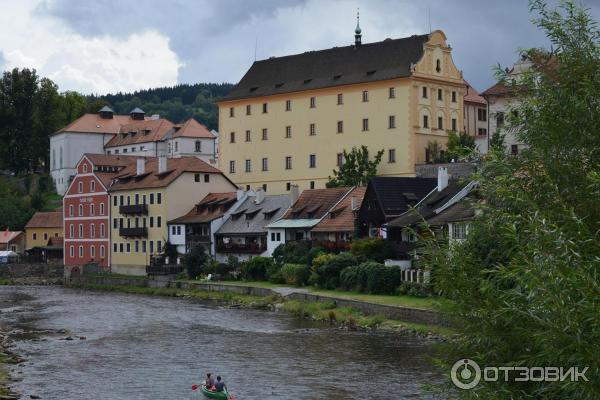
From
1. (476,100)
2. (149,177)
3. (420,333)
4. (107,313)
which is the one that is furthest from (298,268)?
(476,100)

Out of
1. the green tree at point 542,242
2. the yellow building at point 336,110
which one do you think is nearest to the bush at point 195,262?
the yellow building at point 336,110

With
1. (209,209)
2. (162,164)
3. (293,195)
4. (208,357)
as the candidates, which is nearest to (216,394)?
(208,357)

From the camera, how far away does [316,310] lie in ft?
171

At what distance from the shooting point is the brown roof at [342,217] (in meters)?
65.8

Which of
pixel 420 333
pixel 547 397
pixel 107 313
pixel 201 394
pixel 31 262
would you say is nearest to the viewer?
pixel 547 397

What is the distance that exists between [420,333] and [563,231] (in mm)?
27480

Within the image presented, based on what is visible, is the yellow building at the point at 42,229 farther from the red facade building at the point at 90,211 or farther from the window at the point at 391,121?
the window at the point at 391,121

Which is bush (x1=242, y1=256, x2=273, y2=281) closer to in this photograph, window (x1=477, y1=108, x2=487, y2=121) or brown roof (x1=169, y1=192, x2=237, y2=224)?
brown roof (x1=169, y1=192, x2=237, y2=224)

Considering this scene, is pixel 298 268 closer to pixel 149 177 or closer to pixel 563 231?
pixel 149 177

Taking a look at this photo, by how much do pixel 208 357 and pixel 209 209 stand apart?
4282cm

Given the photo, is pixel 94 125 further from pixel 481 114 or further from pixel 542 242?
pixel 542 242

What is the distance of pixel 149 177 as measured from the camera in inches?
3442

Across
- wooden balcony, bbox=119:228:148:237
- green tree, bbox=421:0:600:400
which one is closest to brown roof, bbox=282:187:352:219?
wooden balcony, bbox=119:228:148:237

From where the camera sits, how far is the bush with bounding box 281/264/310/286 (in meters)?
61.9
